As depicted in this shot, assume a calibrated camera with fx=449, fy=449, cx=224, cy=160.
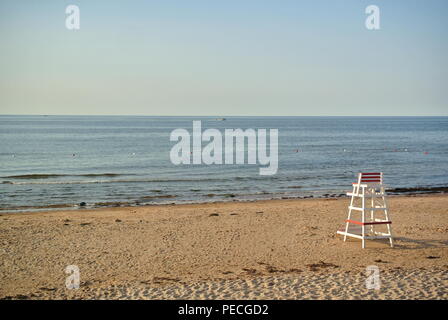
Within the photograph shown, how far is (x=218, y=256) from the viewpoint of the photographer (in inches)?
436

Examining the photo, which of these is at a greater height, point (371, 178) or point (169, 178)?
point (371, 178)

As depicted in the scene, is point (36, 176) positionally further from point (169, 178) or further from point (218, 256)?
point (218, 256)

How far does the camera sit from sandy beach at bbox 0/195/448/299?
835 cm

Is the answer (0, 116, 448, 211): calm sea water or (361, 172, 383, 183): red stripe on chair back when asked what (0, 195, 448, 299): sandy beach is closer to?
(361, 172, 383, 183): red stripe on chair back

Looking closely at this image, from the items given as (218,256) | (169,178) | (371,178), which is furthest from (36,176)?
(371,178)

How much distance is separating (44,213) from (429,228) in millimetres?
14685

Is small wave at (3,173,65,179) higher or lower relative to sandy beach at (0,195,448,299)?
higher

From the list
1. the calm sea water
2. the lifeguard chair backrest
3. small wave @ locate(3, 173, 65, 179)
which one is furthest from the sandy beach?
small wave @ locate(3, 173, 65, 179)

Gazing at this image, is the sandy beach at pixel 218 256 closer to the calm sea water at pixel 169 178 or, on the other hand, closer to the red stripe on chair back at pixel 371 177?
the red stripe on chair back at pixel 371 177

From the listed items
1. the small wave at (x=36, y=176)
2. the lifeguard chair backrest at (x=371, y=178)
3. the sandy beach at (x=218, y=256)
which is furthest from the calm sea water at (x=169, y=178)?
the lifeguard chair backrest at (x=371, y=178)

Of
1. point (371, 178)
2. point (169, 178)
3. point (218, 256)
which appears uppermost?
point (371, 178)

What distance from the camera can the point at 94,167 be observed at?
38125 mm

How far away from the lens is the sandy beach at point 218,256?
329 inches
